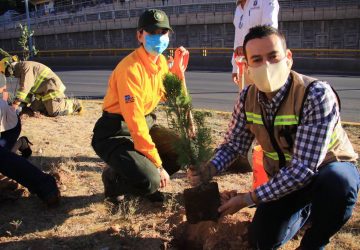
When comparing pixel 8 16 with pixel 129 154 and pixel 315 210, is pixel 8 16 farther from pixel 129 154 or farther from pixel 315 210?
pixel 315 210

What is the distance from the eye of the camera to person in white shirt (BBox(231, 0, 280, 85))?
425 cm

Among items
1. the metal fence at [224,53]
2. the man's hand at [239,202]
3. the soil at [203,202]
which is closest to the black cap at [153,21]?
the soil at [203,202]

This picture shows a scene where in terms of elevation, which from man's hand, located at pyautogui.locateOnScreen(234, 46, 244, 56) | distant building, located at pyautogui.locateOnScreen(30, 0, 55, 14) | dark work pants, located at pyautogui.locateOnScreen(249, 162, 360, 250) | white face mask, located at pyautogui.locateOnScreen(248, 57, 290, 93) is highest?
distant building, located at pyautogui.locateOnScreen(30, 0, 55, 14)

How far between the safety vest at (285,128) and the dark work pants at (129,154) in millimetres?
861

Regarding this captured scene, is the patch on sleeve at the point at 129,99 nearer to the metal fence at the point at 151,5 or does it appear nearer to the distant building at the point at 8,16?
the metal fence at the point at 151,5

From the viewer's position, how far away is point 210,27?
27922 millimetres

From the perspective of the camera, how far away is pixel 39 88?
716cm

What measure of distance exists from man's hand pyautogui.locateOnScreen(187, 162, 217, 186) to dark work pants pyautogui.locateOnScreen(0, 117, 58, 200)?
135cm

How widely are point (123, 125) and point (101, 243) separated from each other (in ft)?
3.43

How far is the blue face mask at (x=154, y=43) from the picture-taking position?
3.52 meters

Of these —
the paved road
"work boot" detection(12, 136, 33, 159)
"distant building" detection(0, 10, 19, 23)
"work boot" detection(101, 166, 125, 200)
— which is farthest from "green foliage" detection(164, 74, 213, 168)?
"distant building" detection(0, 10, 19, 23)

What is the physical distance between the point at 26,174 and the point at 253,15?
274cm

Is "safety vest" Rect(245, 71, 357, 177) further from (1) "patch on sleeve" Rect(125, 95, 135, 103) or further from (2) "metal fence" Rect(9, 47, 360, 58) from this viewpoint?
(2) "metal fence" Rect(9, 47, 360, 58)

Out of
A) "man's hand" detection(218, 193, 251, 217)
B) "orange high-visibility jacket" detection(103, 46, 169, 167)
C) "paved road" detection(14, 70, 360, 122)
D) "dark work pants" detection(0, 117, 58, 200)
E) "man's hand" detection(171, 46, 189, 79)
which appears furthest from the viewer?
"paved road" detection(14, 70, 360, 122)
